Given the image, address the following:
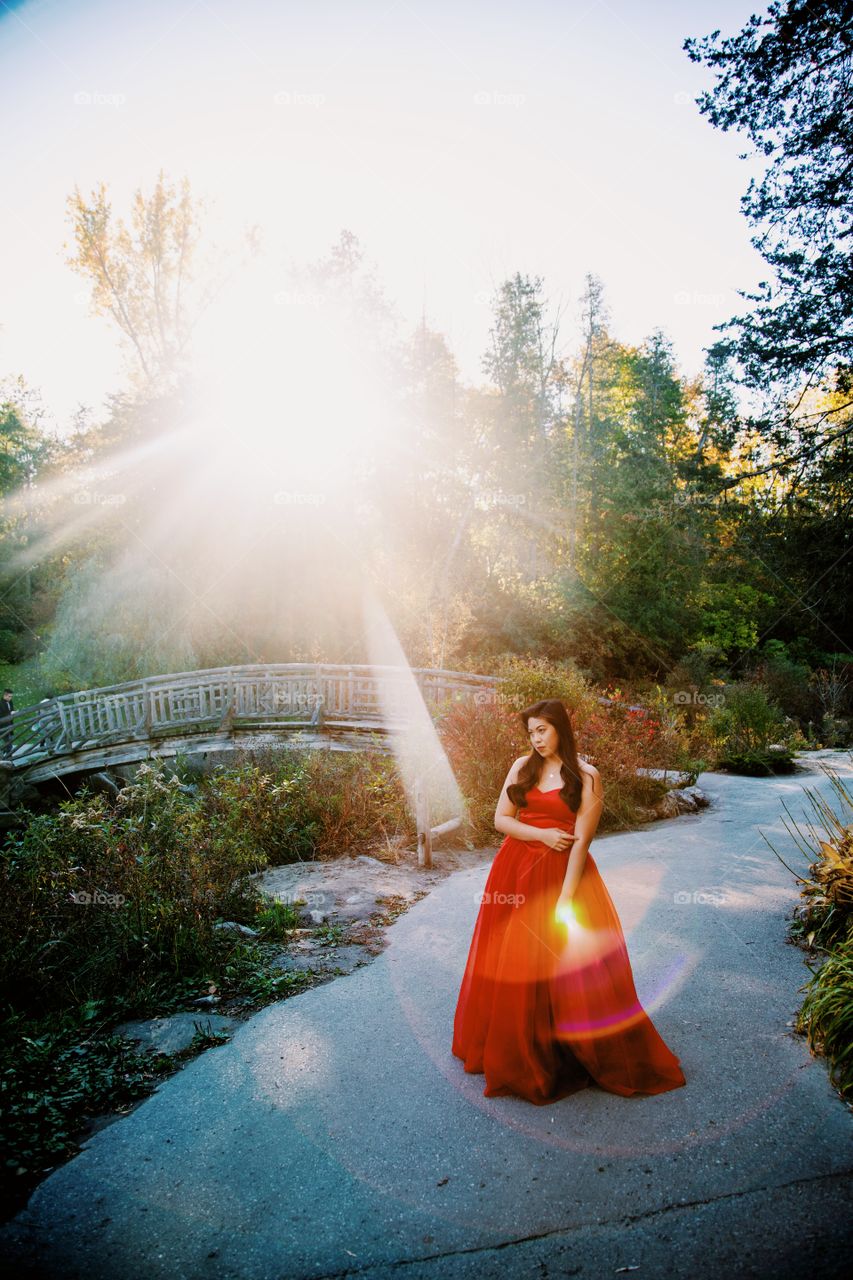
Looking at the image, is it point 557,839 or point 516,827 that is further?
point 516,827

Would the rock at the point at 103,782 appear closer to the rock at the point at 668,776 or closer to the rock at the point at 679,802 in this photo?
the rock at the point at 668,776

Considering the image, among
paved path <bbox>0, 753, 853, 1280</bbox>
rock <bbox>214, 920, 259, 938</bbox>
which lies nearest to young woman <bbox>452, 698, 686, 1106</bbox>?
paved path <bbox>0, 753, 853, 1280</bbox>

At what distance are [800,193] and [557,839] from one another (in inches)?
345

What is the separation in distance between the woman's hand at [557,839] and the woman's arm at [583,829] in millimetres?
36

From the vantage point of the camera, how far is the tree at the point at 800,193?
22.5ft

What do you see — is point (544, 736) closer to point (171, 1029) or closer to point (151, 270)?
point (171, 1029)

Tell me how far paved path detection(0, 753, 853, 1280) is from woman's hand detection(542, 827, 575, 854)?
3.96 feet

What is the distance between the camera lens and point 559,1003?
3352 millimetres

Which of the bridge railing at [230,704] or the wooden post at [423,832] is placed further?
the bridge railing at [230,704]

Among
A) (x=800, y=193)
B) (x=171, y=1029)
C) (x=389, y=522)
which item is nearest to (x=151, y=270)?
(x=389, y=522)

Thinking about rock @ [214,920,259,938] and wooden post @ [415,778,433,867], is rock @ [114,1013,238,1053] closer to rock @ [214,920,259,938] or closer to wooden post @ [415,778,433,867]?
rock @ [214,920,259,938]

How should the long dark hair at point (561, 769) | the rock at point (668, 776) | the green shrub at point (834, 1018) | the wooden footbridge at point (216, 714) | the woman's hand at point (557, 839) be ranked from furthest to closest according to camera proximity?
the wooden footbridge at point (216, 714), the rock at point (668, 776), the long dark hair at point (561, 769), the woman's hand at point (557, 839), the green shrub at point (834, 1018)

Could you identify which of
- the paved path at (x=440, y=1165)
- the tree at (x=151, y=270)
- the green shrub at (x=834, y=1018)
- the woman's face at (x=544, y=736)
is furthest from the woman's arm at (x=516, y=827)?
the tree at (x=151, y=270)

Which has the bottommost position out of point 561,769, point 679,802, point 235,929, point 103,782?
point 103,782
